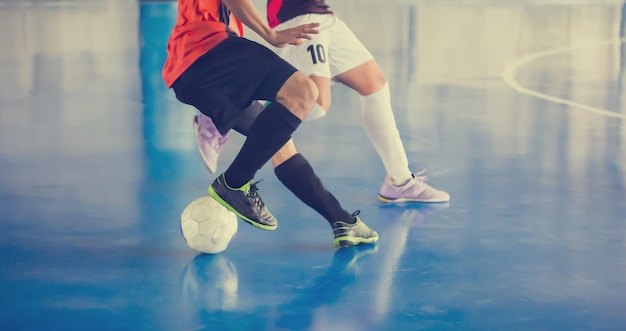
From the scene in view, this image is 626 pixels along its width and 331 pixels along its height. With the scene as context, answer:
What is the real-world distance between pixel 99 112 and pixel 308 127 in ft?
5.26

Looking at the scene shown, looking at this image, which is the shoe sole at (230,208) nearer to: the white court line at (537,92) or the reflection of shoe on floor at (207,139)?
the reflection of shoe on floor at (207,139)

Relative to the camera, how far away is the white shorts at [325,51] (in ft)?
15.2

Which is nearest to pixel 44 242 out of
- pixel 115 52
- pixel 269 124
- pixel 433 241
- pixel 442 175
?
pixel 269 124

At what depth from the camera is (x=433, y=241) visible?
4.32 metres

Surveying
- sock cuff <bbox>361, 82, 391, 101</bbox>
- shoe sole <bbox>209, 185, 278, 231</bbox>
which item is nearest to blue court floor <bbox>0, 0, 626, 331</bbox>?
shoe sole <bbox>209, 185, 278, 231</bbox>

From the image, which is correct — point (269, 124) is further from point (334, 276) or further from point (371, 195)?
point (371, 195)

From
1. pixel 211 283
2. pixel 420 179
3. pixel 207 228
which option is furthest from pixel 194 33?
pixel 420 179

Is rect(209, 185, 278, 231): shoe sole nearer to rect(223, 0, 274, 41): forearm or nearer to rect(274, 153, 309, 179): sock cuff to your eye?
rect(274, 153, 309, 179): sock cuff

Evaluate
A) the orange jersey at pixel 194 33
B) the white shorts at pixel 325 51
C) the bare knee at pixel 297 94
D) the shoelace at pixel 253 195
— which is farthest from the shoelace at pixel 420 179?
the orange jersey at pixel 194 33

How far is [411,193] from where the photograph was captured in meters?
5.06

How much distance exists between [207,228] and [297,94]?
646 millimetres

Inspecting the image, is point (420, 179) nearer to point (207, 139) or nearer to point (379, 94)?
point (379, 94)

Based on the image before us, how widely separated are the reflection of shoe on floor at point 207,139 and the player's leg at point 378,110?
65cm

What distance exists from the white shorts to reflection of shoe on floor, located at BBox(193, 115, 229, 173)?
467 millimetres
